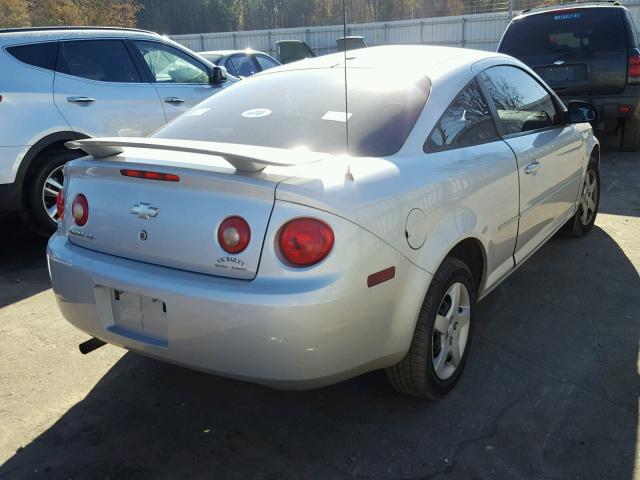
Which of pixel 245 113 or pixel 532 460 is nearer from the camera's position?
pixel 532 460

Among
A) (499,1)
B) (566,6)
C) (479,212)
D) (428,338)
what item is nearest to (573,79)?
(566,6)

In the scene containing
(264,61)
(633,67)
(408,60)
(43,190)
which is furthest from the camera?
(264,61)

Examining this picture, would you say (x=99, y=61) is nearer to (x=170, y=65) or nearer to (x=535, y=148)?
(x=170, y=65)

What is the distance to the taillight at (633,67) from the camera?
772 cm

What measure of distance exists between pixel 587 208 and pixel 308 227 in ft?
12.2

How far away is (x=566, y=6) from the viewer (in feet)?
26.8

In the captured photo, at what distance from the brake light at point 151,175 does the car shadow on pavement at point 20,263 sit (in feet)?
7.45

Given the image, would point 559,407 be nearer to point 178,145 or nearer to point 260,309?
point 260,309

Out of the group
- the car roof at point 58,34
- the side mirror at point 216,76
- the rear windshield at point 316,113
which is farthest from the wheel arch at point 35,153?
the rear windshield at point 316,113

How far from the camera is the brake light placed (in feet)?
8.00

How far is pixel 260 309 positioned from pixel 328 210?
0.44 metres

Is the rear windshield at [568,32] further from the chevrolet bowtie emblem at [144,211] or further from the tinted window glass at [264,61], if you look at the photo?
the chevrolet bowtie emblem at [144,211]

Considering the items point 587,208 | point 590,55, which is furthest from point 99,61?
point 590,55

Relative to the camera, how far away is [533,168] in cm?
364
